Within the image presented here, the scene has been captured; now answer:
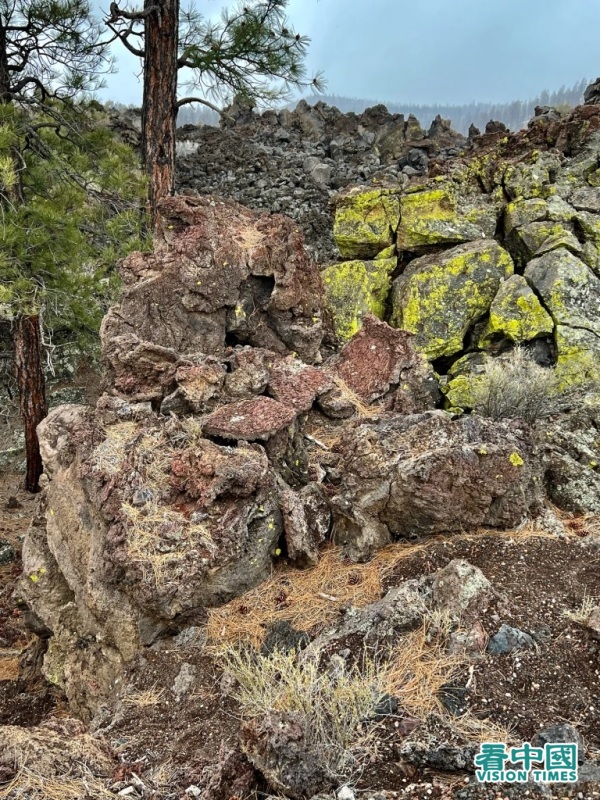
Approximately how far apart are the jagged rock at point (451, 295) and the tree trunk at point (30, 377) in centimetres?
468

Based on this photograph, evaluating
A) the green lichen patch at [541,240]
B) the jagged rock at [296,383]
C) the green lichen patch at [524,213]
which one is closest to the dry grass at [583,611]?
the jagged rock at [296,383]

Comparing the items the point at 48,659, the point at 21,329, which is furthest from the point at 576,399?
the point at 21,329

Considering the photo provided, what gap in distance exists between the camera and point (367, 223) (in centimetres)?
768

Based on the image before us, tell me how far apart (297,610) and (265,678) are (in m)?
1.06

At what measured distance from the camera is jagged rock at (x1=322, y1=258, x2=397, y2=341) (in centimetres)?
724

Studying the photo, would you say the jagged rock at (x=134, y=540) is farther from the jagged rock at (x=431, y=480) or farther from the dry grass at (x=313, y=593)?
the jagged rock at (x=431, y=480)

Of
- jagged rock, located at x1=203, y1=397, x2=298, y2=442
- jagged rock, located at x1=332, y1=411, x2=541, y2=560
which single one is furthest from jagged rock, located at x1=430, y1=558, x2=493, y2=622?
jagged rock, located at x1=203, y1=397, x2=298, y2=442

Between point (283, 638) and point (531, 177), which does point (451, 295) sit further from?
point (283, 638)

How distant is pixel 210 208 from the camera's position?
237 inches

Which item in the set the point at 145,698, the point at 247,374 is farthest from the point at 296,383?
the point at 145,698

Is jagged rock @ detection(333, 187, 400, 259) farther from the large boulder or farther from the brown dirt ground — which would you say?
the brown dirt ground

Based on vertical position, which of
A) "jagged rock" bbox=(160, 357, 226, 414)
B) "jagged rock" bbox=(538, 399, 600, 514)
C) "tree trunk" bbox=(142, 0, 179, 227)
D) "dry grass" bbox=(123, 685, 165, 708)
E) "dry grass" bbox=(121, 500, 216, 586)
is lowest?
"dry grass" bbox=(123, 685, 165, 708)

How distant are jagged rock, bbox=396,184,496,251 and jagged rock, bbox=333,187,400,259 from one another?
0.14m

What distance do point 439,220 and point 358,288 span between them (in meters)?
1.35
